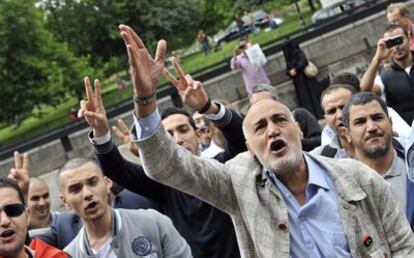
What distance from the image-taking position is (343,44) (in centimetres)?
1284

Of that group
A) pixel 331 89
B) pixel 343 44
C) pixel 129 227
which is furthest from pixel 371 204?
pixel 343 44

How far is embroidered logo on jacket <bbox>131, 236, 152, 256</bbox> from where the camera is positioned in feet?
13.1

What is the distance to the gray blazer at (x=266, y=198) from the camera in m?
2.97

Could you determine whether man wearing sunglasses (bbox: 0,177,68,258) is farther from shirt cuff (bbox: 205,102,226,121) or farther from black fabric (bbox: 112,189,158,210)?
shirt cuff (bbox: 205,102,226,121)

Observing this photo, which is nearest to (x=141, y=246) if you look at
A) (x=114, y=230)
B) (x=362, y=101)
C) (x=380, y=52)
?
(x=114, y=230)

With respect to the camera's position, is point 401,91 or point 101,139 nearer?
point 101,139

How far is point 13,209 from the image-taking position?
389 cm

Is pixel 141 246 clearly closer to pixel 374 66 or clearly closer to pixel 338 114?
pixel 338 114

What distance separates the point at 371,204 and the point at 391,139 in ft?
4.10

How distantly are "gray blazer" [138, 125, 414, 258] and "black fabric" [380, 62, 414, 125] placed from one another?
128 inches

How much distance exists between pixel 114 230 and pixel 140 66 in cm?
144

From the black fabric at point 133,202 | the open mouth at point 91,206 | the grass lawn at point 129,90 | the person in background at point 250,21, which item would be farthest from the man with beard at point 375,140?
the person in background at point 250,21

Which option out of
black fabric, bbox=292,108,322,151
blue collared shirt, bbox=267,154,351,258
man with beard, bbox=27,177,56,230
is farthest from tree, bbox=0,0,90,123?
blue collared shirt, bbox=267,154,351,258

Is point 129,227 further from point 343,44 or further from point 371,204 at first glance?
point 343,44
